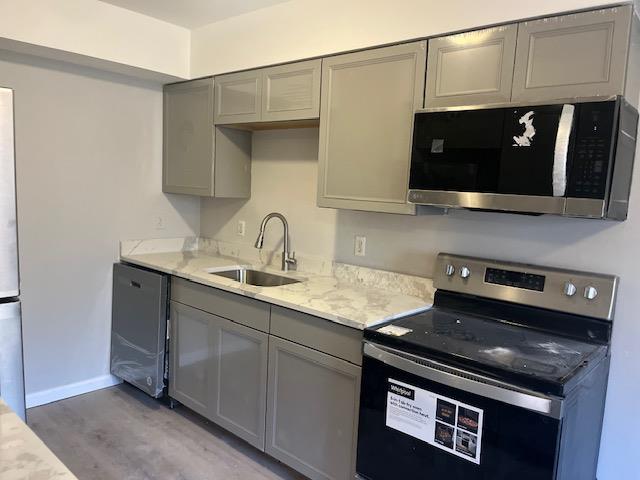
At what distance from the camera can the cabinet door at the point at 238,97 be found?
9.13 feet

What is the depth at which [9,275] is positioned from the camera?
84.4 inches

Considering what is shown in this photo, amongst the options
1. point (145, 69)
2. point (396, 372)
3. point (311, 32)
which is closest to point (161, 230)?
point (145, 69)

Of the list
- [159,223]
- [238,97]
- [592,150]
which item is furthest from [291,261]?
[592,150]

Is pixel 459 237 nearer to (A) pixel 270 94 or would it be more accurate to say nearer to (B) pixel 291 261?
(B) pixel 291 261

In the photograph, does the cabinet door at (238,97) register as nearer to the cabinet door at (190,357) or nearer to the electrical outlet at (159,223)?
the electrical outlet at (159,223)

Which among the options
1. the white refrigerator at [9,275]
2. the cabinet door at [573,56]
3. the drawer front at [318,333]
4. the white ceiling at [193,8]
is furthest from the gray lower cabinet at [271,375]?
the white ceiling at [193,8]

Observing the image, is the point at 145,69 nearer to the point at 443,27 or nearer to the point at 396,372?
the point at 443,27

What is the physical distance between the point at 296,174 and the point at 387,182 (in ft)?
3.10

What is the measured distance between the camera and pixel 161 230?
353 cm

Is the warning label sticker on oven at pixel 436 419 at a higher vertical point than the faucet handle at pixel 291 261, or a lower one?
lower

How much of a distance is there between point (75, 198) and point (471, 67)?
2485 millimetres

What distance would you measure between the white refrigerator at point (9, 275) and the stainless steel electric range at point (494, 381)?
1.59 m

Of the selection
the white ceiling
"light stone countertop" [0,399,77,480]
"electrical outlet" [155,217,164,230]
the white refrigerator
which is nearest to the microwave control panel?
"light stone countertop" [0,399,77,480]

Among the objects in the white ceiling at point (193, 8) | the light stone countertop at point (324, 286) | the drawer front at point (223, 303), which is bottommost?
the drawer front at point (223, 303)
